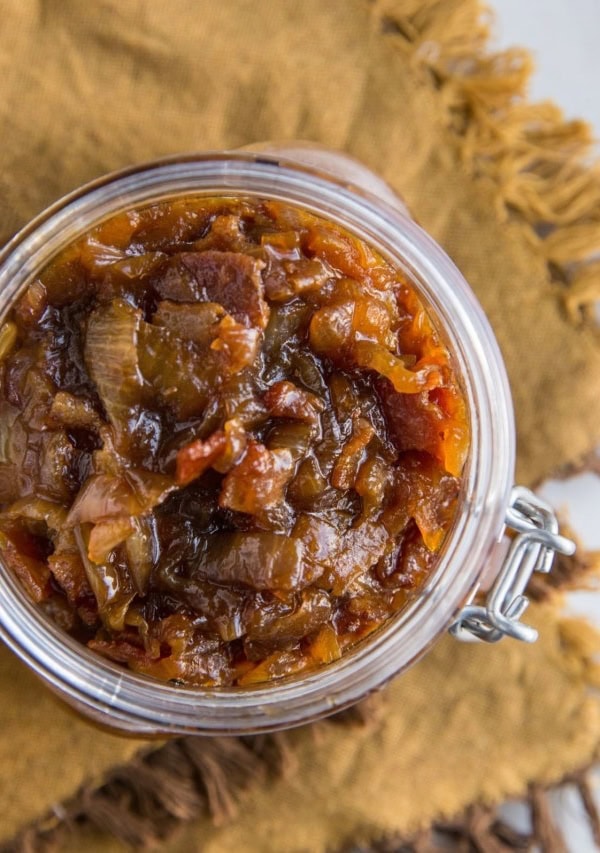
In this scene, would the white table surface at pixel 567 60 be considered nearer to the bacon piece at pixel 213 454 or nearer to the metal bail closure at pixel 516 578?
the metal bail closure at pixel 516 578

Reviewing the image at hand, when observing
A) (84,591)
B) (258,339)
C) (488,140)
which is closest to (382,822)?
(84,591)

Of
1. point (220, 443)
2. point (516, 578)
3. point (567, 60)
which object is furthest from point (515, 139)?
point (220, 443)

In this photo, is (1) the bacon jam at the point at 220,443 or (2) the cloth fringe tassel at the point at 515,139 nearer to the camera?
(1) the bacon jam at the point at 220,443

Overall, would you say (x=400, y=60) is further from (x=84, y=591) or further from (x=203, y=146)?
(x=84, y=591)

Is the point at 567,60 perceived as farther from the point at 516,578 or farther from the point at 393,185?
the point at 516,578

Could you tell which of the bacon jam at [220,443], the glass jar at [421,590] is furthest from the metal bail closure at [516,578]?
the bacon jam at [220,443]

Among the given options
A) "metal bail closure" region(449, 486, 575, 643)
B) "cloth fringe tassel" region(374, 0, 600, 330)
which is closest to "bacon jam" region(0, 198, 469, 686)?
"metal bail closure" region(449, 486, 575, 643)

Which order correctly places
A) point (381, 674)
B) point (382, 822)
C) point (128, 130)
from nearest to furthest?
point (381, 674) → point (128, 130) → point (382, 822)
